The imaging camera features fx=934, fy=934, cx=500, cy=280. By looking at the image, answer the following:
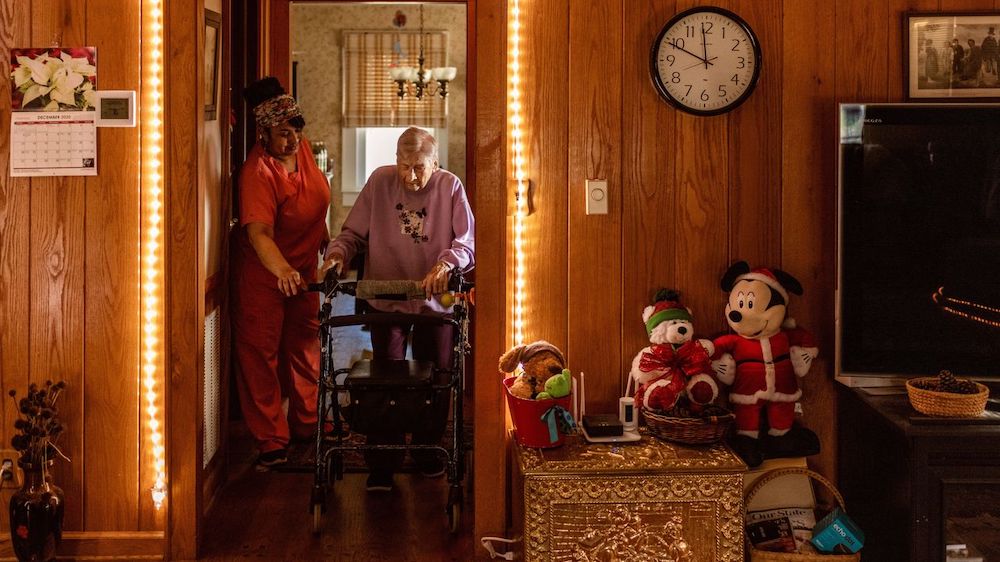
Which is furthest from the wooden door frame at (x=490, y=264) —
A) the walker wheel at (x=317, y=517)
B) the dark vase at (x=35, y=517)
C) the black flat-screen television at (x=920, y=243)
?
the dark vase at (x=35, y=517)

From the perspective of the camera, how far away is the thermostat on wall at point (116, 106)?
2881 millimetres

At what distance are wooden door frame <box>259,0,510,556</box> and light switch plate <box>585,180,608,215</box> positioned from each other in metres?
0.27

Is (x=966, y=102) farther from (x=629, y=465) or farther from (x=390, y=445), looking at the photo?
(x=390, y=445)

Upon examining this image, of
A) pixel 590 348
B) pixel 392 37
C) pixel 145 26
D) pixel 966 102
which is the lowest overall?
pixel 590 348

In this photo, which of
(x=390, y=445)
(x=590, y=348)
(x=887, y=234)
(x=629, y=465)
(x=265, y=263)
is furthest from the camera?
(x=265, y=263)

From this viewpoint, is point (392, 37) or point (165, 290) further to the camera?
point (392, 37)

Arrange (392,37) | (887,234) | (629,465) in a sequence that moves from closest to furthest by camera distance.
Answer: (629,465) → (887,234) → (392,37)

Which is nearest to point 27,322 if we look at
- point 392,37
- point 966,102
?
point 966,102

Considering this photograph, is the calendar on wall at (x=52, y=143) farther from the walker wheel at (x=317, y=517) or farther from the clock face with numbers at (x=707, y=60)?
the clock face with numbers at (x=707, y=60)

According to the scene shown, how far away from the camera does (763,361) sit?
2.84 metres

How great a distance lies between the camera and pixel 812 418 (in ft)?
9.89

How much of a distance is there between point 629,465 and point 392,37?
26.8ft

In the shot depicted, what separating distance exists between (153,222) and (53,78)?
530 mm

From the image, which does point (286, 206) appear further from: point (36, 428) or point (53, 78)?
→ point (36, 428)
